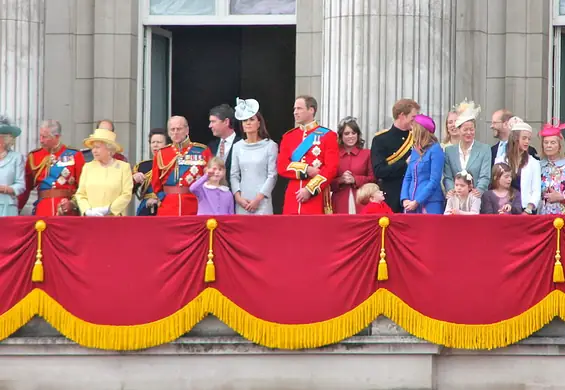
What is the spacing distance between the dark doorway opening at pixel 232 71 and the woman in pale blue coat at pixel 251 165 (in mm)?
5612

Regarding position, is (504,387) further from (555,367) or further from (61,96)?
(61,96)

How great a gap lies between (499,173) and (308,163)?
6.59ft

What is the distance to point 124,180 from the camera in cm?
2011

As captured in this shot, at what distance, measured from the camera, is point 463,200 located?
19.4m

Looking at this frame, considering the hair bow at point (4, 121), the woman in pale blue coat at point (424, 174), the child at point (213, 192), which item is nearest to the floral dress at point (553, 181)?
the woman in pale blue coat at point (424, 174)

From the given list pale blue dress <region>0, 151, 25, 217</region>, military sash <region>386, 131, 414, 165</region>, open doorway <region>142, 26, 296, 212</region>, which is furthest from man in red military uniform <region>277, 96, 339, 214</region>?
open doorway <region>142, 26, 296, 212</region>

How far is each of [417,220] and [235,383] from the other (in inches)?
94.3

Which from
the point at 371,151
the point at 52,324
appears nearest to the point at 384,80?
the point at 371,151

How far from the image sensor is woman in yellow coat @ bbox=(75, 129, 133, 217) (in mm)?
20016

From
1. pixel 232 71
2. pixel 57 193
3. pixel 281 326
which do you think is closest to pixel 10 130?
pixel 57 193

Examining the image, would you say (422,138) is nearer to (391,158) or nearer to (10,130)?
(391,158)

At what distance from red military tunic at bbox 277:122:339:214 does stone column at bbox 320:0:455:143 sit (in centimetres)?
174

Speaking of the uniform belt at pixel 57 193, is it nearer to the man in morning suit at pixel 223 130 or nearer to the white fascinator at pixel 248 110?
the man in morning suit at pixel 223 130

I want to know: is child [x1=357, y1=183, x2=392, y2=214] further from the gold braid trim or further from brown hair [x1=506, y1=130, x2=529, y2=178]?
the gold braid trim
